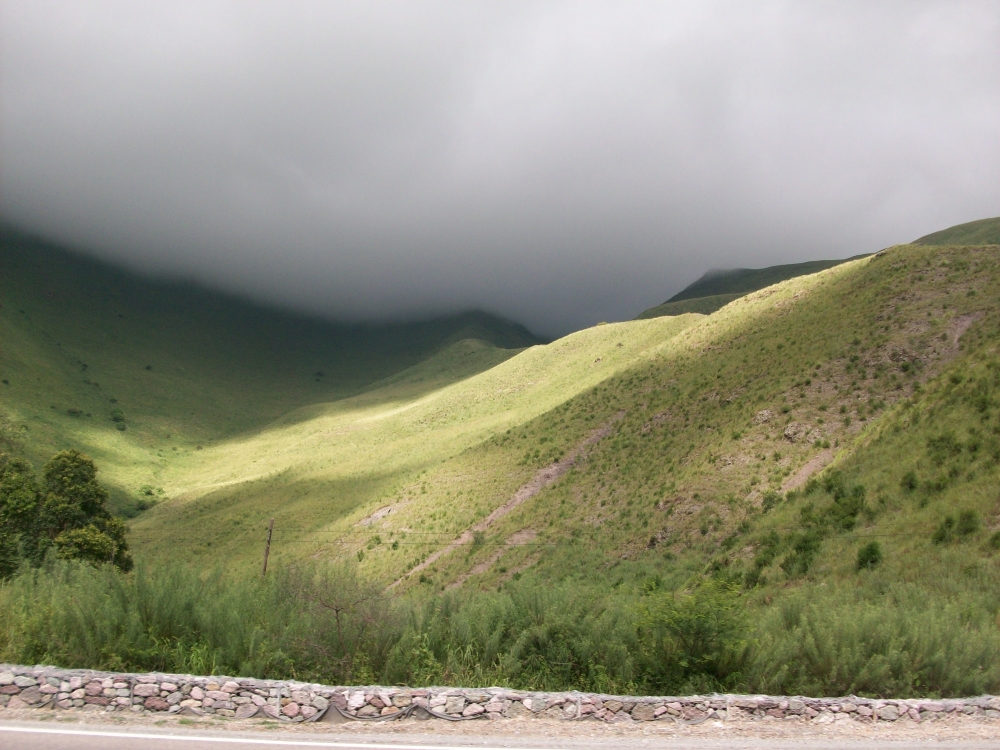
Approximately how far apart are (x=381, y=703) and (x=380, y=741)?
107 cm

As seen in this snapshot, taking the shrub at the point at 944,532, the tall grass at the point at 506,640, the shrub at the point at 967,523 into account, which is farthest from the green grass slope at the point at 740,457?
the tall grass at the point at 506,640

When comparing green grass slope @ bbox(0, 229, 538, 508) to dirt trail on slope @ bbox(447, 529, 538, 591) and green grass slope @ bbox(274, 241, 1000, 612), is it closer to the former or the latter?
green grass slope @ bbox(274, 241, 1000, 612)

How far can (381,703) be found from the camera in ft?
31.3

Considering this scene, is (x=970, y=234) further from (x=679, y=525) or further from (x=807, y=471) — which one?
(x=679, y=525)

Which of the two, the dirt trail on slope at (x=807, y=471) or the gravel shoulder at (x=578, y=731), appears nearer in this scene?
the gravel shoulder at (x=578, y=731)

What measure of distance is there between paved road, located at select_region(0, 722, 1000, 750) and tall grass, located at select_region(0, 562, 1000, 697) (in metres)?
2.20

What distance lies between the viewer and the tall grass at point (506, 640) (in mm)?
10914

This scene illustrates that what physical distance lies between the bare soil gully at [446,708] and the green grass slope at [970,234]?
84.0m

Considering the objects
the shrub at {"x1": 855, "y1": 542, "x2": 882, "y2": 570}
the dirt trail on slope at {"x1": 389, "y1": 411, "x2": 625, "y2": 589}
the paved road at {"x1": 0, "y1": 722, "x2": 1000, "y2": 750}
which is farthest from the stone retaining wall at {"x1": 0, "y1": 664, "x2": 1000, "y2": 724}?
the dirt trail on slope at {"x1": 389, "y1": 411, "x2": 625, "y2": 589}

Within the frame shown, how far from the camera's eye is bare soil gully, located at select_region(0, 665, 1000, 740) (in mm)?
9195

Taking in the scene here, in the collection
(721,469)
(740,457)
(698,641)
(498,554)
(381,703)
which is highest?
(740,457)

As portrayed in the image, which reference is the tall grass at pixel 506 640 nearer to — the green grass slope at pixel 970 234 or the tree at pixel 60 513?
the tree at pixel 60 513

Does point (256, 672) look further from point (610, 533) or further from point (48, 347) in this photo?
point (48, 347)

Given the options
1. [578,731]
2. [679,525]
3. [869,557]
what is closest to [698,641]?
[578,731]
